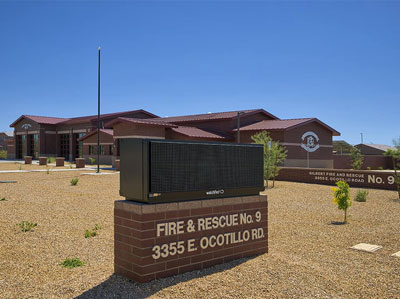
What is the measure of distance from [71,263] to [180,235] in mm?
2301

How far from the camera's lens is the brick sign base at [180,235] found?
567 centimetres

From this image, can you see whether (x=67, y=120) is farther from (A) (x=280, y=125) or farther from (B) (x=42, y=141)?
(A) (x=280, y=125)

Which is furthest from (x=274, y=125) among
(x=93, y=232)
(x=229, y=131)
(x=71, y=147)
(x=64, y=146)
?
(x=64, y=146)

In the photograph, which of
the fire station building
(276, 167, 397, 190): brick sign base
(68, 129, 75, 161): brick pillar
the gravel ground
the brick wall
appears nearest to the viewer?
the gravel ground

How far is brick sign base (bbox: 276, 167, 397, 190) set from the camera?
21688mm

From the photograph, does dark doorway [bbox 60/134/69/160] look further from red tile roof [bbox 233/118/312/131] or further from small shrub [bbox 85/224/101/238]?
small shrub [bbox 85/224/101/238]

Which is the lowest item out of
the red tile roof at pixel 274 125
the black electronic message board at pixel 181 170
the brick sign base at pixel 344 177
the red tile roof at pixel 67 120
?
the brick sign base at pixel 344 177

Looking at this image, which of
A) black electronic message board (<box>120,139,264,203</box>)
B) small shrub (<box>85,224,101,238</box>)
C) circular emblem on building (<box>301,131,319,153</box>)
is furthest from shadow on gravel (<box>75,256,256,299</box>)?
circular emblem on building (<box>301,131,319,153</box>)

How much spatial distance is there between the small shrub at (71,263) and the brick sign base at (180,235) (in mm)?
1059

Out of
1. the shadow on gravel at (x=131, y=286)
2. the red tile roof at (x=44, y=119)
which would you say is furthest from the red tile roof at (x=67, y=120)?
the shadow on gravel at (x=131, y=286)

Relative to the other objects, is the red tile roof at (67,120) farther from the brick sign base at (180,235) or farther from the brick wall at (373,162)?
the brick sign base at (180,235)

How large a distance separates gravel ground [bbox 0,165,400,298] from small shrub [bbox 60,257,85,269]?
124 millimetres

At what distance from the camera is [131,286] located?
5555 mm

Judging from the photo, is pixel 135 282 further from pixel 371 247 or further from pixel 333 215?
pixel 333 215
